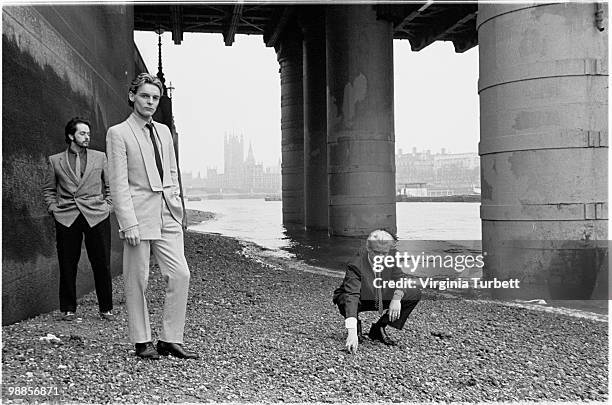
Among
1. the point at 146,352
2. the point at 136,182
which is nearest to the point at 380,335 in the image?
the point at 146,352

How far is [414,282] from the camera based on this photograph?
4914 millimetres

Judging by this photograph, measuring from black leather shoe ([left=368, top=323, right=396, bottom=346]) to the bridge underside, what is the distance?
18.2 metres

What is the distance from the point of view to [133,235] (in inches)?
159

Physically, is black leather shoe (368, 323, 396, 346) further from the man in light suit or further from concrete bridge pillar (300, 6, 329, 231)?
concrete bridge pillar (300, 6, 329, 231)

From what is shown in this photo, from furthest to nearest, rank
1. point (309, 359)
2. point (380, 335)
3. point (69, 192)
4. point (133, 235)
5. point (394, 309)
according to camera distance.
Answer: point (69, 192) → point (380, 335) → point (394, 309) → point (309, 359) → point (133, 235)

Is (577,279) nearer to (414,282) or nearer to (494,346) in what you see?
(494,346)

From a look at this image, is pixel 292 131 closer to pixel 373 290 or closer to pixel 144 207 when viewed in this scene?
pixel 373 290

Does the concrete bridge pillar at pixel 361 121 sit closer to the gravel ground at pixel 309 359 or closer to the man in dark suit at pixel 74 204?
the gravel ground at pixel 309 359

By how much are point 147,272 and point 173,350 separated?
1.94ft

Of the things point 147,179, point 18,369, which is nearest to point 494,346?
point 147,179

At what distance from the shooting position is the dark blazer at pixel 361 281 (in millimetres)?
4688

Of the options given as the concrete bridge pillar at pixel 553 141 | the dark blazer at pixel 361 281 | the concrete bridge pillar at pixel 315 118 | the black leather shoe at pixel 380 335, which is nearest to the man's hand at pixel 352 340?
the dark blazer at pixel 361 281

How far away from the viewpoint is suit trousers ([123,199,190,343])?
4.18 meters

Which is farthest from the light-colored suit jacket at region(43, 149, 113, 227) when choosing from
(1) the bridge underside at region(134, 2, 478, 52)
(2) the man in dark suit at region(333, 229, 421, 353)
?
(1) the bridge underside at region(134, 2, 478, 52)
